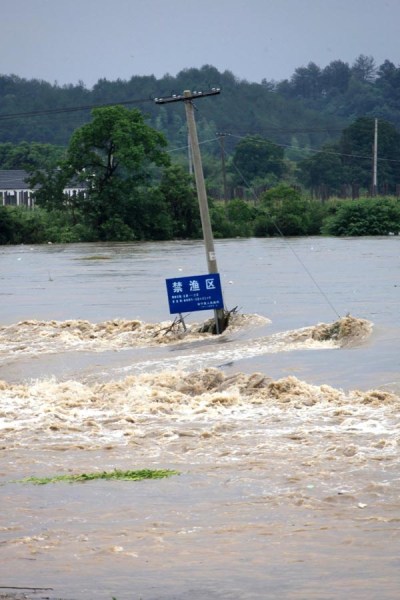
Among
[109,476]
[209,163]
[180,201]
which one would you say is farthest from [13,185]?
[109,476]

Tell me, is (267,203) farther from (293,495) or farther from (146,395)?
(293,495)

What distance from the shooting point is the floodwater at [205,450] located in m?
8.82

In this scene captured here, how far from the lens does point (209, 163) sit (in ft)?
401

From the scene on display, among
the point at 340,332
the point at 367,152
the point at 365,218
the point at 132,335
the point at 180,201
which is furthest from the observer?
the point at 367,152

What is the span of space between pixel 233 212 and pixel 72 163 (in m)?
13.4

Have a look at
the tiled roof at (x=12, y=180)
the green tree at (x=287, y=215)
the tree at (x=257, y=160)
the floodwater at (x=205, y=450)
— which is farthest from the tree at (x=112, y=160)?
the tiled roof at (x=12, y=180)

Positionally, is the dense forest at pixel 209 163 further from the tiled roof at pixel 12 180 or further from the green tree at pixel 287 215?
the tiled roof at pixel 12 180

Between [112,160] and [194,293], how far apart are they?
4510cm

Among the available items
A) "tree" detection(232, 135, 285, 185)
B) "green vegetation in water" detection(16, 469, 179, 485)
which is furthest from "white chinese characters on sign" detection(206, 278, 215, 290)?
"tree" detection(232, 135, 285, 185)

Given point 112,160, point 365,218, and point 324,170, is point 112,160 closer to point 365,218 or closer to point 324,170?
point 365,218

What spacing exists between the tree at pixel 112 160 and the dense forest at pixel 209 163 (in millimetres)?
75

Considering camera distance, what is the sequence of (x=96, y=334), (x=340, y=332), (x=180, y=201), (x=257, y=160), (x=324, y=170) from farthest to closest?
(x=324, y=170) < (x=257, y=160) < (x=180, y=201) < (x=96, y=334) < (x=340, y=332)

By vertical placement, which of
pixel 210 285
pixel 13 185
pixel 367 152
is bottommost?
pixel 210 285

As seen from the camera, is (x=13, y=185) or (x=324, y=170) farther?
(x=324, y=170)
